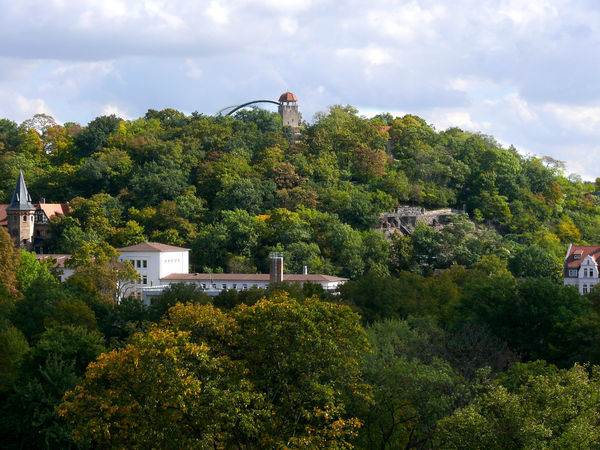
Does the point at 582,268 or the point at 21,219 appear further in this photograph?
the point at 21,219

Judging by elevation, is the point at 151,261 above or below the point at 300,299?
above

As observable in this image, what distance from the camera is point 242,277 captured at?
85.1 meters

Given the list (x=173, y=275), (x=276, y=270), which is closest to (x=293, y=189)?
(x=173, y=275)

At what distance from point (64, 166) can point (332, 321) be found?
83174mm

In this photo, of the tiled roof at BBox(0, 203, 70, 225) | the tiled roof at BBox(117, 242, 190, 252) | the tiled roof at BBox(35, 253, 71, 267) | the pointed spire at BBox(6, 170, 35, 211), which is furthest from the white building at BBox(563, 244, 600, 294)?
the pointed spire at BBox(6, 170, 35, 211)

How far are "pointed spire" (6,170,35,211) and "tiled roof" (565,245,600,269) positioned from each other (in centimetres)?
4946

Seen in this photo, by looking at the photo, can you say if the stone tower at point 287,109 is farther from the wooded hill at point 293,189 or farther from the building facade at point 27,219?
the building facade at point 27,219

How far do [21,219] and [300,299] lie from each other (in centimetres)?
5003

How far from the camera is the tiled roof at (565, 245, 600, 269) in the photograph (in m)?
89.4

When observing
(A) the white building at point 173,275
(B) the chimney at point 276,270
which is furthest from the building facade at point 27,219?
(B) the chimney at point 276,270

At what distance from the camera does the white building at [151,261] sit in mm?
87938

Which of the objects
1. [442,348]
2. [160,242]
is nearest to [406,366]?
[442,348]

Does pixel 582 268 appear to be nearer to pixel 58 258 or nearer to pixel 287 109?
pixel 58 258

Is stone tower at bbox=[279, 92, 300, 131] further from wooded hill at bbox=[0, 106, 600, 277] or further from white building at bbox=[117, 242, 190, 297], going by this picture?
white building at bbox=[117, 242, 190, 297]
